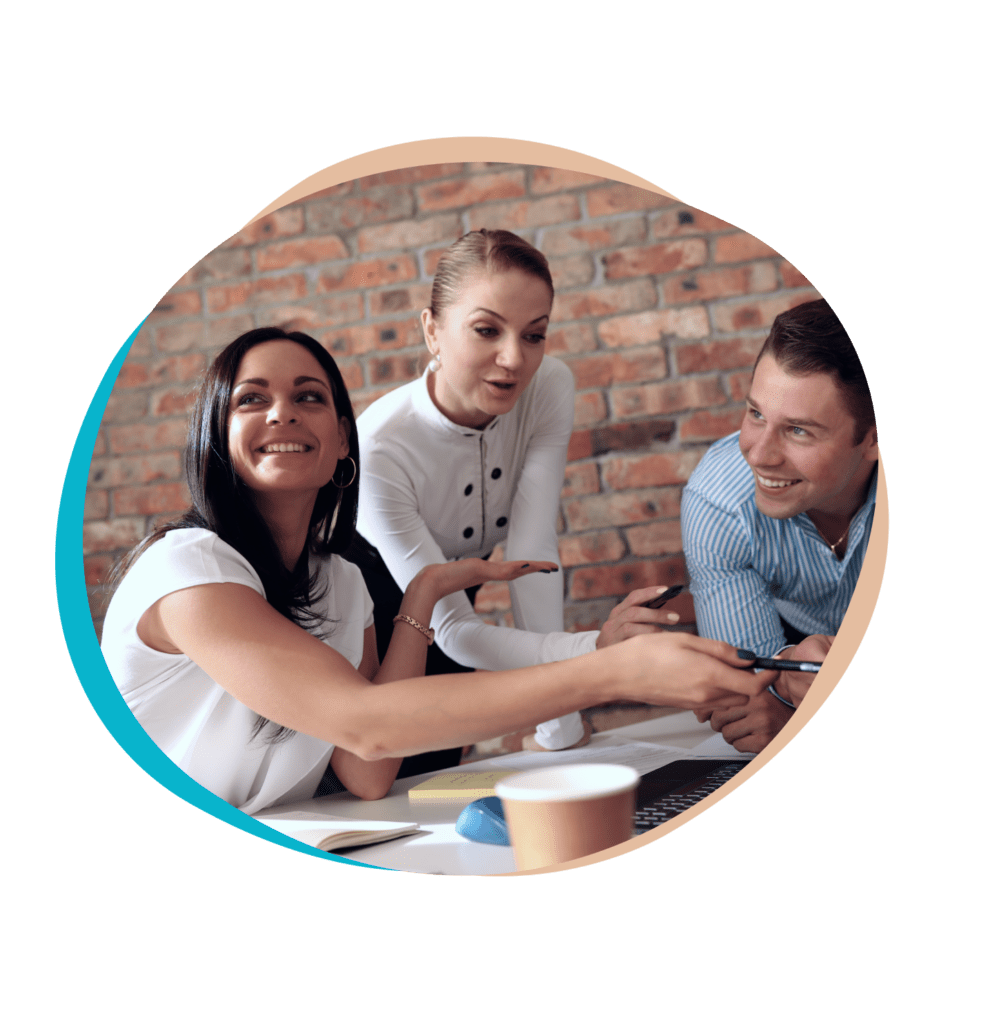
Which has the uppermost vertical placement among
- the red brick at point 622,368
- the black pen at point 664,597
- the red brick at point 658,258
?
the red brick at point 658,258

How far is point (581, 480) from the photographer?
159cm

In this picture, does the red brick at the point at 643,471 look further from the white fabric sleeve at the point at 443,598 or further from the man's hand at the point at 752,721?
the man's hand at the point at 752,721

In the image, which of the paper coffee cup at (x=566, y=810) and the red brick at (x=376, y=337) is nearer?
the paper coffee cup at (x=566, y=810)

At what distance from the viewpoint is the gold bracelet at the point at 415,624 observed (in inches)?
59.7

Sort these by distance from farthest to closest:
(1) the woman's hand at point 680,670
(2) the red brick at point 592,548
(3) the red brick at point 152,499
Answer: (2) the red brick at point 592,548 → (3) the red brick at point 152,499 → (1) the woman's hand at point 680,670

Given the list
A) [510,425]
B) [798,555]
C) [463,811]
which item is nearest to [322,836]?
[463,811]

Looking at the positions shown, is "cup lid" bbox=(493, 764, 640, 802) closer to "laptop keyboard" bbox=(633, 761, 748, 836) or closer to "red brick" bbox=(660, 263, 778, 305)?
"laptop keyboard" bbox=(633, 761, 748, 836)

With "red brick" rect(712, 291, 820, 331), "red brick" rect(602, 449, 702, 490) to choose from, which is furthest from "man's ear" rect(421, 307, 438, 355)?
"red brick" rect(712, 291, 820, 331)

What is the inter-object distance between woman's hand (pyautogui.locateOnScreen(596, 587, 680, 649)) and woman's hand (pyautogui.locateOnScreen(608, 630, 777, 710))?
8cm

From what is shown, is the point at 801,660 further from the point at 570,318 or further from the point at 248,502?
the point at 248,502

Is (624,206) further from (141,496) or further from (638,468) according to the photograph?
(141,496)

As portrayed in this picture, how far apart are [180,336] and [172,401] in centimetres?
10

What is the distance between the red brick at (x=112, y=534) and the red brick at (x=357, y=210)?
1.72ft

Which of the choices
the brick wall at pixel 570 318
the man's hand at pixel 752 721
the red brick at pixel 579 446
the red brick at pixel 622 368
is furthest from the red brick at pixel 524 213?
the man's hand at pixel 752 721
